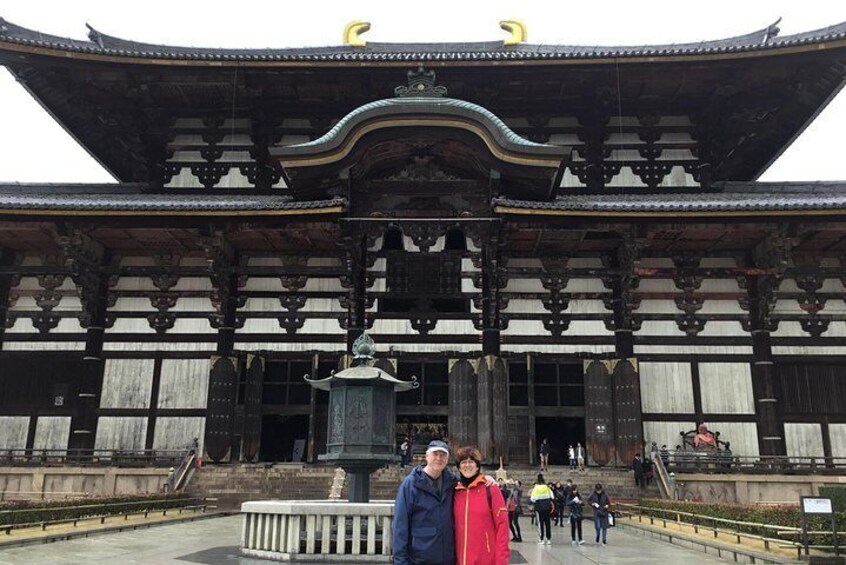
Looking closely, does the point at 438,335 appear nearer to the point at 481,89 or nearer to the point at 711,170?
the point at 481,89

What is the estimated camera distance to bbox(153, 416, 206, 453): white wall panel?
2280cm

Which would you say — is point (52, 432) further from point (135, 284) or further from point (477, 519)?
point (477, 519)

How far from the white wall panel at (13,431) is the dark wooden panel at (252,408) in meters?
7.26

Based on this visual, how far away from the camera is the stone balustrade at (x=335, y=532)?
34.7 ft

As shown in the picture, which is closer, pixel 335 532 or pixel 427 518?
pixel 427 518

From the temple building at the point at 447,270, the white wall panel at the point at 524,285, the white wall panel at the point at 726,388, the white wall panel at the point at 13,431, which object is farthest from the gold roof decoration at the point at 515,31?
the white wall panel at the point at 13,431

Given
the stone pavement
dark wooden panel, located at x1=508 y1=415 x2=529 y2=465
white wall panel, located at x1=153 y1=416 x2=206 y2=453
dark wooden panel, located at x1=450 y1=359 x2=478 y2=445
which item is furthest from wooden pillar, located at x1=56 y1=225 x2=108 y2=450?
dark wooden panel, located at x1=508 y1=415 x2=529 y2=465

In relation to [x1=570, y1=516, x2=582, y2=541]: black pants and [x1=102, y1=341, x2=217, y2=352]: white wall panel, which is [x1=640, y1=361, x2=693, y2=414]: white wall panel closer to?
[x1=570, y1=516, x2=582, y2=541]: black pants

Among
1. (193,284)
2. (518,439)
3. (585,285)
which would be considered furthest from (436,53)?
(518,439)

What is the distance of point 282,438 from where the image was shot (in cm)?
2675

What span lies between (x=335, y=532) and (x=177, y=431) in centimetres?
1394

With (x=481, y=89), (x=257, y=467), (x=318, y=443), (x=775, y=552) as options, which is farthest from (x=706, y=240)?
(x=257, y=467)

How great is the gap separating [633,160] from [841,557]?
55.3ft

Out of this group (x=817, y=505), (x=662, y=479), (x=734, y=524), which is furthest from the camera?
(x=662, y=479)
